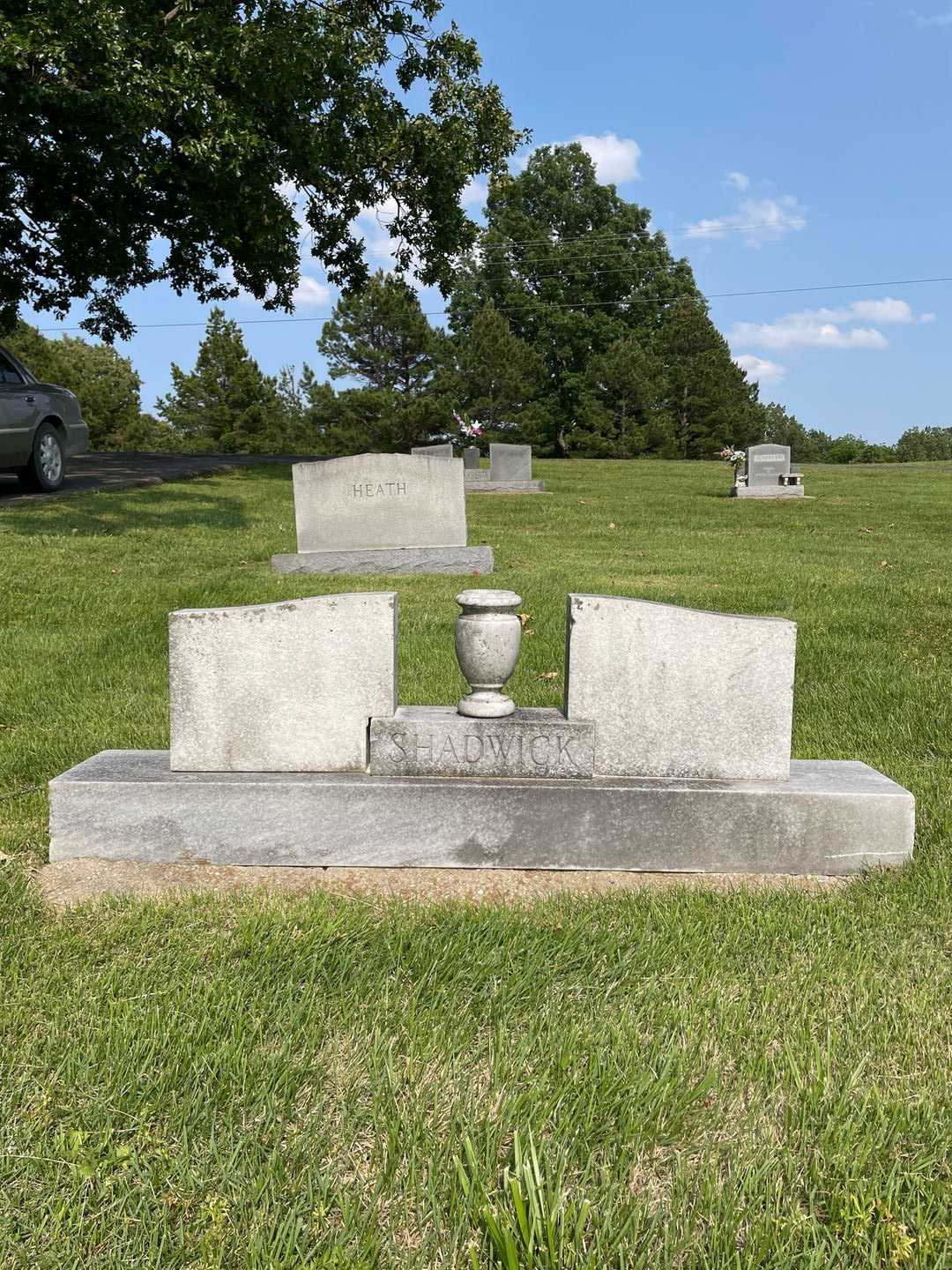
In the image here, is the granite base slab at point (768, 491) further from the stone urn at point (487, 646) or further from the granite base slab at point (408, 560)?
the stone urn at point (487, 646)

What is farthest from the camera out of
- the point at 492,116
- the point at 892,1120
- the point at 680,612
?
the point at 492,116

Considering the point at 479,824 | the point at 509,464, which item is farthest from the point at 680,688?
the point at 509,464

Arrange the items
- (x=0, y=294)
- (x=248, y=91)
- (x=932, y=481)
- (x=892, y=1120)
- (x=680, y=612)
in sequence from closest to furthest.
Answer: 1. (x=892, y=1120)
2. (x=680, y=612)
3. (x=248, y=91)
4. (x=0, y=294)
5. (x=932, y=481)

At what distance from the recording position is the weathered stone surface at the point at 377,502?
1029 centimetres

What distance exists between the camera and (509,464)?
69.8 ft

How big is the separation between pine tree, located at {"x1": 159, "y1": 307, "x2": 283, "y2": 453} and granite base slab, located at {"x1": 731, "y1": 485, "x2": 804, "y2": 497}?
34.5 m

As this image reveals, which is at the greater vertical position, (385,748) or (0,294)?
(0,294)

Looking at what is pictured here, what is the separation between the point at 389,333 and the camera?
48.2 m

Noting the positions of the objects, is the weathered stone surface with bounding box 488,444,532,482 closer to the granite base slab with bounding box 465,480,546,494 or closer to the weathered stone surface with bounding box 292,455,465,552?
the granite base slab with bounding box 465,480,546,494

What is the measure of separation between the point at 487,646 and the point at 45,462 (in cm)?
1187

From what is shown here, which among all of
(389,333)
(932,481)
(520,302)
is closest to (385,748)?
(932,481)

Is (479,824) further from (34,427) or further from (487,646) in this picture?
(34,427)

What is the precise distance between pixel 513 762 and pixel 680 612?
0.86 meters

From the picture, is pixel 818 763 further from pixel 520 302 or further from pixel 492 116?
pixel 520 302
